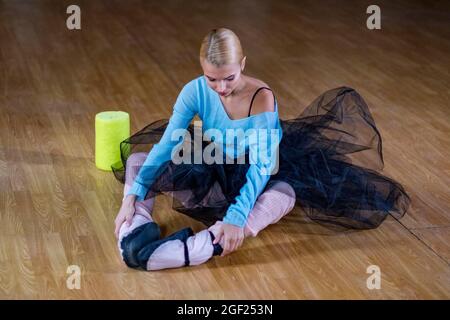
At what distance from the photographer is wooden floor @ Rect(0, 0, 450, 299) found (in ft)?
7.06

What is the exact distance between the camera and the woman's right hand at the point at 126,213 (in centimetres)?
228

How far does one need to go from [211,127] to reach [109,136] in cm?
48

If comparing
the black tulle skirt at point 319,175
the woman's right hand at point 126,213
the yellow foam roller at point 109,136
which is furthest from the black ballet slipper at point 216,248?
the yellow foam roller at point 109,136

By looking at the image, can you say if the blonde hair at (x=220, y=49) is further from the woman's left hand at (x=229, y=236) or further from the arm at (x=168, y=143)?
the woman's left hand at (x=229, y=236)

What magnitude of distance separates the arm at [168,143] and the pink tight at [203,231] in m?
0.06

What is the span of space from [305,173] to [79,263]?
67cm

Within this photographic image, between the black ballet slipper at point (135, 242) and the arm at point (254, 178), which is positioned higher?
the arm at point (254, 178)

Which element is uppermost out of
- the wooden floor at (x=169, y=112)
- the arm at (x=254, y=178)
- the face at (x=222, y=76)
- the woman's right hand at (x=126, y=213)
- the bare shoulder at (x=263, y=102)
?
the face at (x=222, y=76)

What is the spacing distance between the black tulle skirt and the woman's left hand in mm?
118

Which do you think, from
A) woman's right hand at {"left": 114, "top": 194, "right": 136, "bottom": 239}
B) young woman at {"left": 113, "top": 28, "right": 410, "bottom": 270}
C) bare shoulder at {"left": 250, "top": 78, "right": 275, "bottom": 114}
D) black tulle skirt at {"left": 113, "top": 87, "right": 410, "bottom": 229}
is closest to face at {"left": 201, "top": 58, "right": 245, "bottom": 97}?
young woman at {"left": 113, "top": 28, "right": 410, "bottom": 270}

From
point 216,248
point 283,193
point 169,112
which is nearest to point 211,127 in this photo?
point 283,193

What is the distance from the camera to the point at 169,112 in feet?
11.0

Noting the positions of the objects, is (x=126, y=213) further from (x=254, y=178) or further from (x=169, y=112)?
(x=169, y=112)
